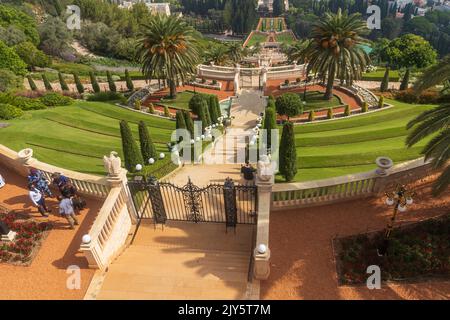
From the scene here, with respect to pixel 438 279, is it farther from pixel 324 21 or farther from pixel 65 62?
pixel 65 62

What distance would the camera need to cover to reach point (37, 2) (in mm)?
107625

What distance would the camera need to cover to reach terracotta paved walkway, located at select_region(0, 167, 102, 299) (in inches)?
513

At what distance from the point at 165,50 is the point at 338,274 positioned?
37.4 m

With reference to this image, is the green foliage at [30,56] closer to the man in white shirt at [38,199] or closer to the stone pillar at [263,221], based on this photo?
the man in white shirt at [38,199]

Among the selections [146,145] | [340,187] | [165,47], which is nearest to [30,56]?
[165,47]

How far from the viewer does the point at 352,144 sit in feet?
96.2

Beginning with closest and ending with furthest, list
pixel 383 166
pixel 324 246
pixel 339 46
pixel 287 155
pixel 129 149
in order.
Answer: pixel 324 246 < pixel 383 166 < pixel 287 155 < pixel 129 149 < pixel 339 46

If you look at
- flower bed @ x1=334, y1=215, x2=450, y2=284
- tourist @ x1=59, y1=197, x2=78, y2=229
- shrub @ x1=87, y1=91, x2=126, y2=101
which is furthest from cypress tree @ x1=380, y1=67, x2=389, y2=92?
tourist @ x1=59, y1=197, x2=78, y2=229

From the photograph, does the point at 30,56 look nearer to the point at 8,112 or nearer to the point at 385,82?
the point at 8,112

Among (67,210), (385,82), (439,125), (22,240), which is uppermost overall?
(439,125)

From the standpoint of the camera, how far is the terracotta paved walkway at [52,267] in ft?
42.7

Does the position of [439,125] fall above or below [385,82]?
above

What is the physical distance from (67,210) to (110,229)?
2.34 m

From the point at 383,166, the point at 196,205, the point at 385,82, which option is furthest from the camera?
the point at 385,82
